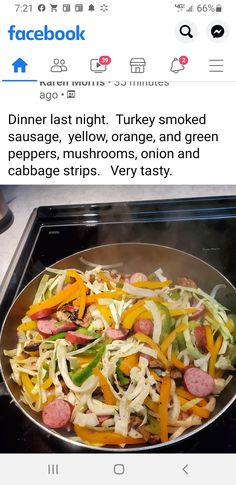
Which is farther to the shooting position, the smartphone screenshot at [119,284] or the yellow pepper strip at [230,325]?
the yellow pepper strip at [230,325]

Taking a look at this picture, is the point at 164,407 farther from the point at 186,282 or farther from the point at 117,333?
the point at 186,282

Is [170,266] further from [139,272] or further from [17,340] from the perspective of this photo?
[17,340]
